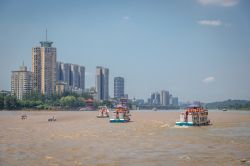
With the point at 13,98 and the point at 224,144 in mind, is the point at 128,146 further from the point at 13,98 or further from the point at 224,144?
the point at 13,98

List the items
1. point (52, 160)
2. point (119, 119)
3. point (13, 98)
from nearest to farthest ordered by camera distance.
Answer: point (52, 160), point (119, 119), point (13, 98)

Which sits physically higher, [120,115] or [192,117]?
[120,115]

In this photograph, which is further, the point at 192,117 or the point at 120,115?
the point at 120,115

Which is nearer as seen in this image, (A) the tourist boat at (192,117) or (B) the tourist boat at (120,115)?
(A) the tourist boat at (192,117)

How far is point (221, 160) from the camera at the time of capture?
105ft

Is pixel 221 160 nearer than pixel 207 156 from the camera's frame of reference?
Yes

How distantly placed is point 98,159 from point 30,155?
619cm

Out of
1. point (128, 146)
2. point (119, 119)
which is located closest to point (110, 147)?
point (128, 146)

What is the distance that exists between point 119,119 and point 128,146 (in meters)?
46.4

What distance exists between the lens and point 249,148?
1569 inches

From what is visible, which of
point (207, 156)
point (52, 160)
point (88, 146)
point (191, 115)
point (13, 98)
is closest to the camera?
point (52, 160)

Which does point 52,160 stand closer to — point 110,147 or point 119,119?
point 110,147

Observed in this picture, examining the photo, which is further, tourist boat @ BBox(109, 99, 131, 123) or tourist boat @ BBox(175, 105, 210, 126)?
tourist boat @ BBox(109, 99, 131, 123)

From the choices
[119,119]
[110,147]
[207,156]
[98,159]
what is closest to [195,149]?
[207,156]
